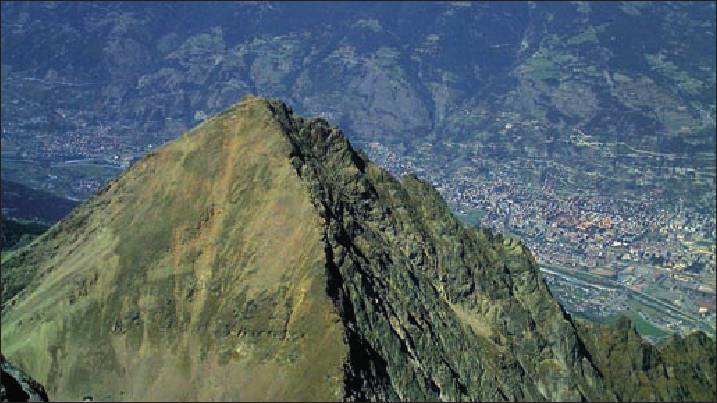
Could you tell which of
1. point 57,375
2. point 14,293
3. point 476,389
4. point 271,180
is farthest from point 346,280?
point 14,293

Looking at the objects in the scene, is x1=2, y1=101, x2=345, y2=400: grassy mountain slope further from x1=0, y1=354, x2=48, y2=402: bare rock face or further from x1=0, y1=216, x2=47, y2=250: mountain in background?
x1=0, y1=216, x2=47, y2=250: mountain in background

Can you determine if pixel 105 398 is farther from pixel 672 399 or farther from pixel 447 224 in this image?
pixel 672 399

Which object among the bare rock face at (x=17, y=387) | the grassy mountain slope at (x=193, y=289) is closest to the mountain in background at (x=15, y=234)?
the grassy mountain slope at (x=193, y=289)

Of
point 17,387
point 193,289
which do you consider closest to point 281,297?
point 193,289

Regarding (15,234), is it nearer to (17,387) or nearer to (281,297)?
(281,297)

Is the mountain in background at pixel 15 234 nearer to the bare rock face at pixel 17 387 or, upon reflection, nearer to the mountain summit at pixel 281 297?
the mountain summit at pixel 281 297

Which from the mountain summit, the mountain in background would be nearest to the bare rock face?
the mountain summit
